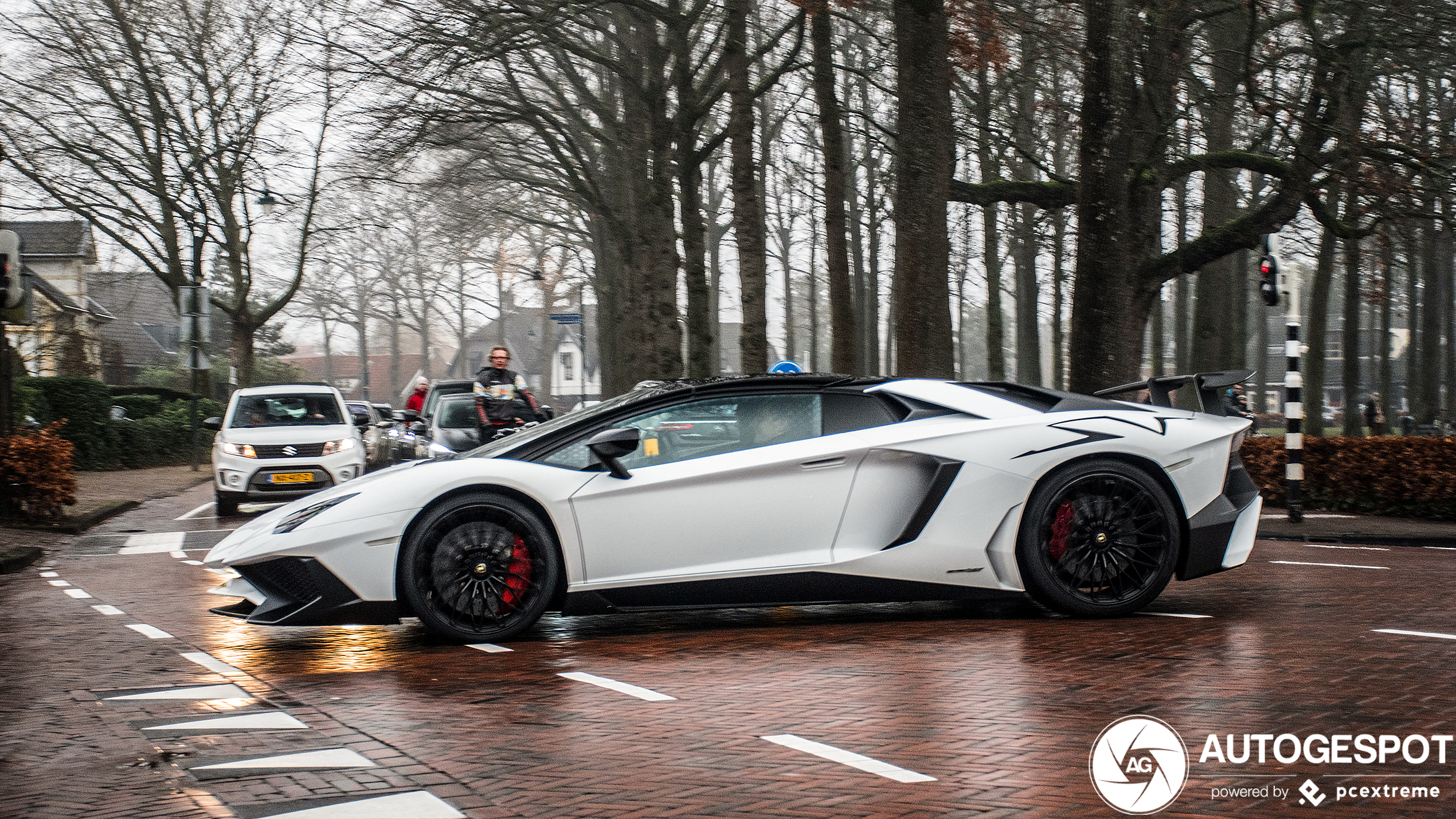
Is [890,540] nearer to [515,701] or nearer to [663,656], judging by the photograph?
[663,656]

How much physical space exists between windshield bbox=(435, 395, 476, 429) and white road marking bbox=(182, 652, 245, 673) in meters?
11.0

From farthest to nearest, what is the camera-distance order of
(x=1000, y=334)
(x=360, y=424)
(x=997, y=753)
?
1. (x=1000, y=334)
2. (x=360, y=424)
3. (x=997, y=753)

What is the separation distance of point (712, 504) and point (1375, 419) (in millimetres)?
37154

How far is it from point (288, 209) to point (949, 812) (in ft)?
114

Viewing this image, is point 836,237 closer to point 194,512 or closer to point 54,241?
point 194,512

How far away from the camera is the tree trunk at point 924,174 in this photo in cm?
1469

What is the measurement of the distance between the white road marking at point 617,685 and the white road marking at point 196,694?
4.33 ft

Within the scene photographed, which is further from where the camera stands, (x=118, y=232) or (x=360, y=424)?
(x=118, y=232)

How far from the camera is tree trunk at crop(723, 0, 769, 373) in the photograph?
1995cm

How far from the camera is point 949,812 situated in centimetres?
374

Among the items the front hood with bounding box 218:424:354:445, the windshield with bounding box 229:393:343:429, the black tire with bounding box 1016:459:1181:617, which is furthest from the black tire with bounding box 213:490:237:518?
the black tire with bounding box 1016:459:1181:617

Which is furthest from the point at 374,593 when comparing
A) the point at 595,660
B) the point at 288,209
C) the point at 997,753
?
the point at 288,209

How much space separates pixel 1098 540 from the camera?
6.96 metres

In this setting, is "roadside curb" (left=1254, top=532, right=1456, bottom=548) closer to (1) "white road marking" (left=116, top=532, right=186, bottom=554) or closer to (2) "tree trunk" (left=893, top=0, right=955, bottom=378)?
(2) "tree trunk" (left=893, top=0, right=955, bottom=378)
